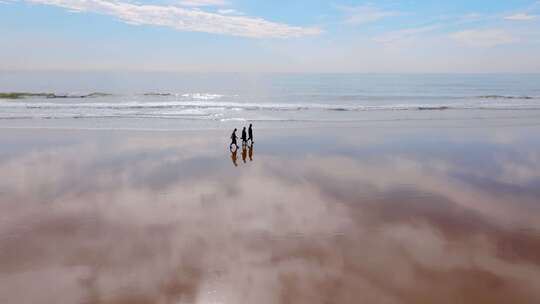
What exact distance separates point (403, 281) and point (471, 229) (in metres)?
3.59

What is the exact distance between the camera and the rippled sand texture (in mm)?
6875

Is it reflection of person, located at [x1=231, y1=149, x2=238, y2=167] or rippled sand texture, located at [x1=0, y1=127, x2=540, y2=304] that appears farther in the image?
reflection of person, located at [x1=231, y1=149, x2=238, y2=167]

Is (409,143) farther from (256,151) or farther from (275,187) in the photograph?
(275,187)

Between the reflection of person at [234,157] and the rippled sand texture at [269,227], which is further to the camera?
the reflection of person at [234,157]

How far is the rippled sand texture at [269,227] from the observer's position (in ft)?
22.6

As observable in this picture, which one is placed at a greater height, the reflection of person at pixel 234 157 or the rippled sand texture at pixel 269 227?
the reflection of person at pixel 234 157

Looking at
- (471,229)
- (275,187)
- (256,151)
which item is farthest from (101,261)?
(256,151)

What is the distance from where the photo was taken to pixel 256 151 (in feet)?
57.1

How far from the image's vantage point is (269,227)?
30.1 feet

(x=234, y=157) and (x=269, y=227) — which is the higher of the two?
(x=234, y=157)

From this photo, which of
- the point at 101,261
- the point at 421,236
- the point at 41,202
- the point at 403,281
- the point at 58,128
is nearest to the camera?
the point at 403,281

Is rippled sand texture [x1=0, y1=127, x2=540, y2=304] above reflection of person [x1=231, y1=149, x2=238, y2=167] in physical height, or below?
below

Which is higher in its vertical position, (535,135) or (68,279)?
→ (535,135)

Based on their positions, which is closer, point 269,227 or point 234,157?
point 269,227
